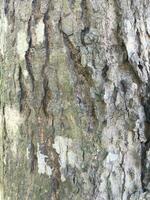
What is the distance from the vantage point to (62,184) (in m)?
1.40

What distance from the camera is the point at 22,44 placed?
56.1 inches

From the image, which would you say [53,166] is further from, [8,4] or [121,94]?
[8,4]

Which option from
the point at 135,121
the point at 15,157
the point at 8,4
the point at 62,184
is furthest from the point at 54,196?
the point at 8,4

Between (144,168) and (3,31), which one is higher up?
(3,31)

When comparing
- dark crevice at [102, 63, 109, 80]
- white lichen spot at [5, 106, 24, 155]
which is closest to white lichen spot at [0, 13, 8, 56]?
white lichen spot at [5, 106, 24, 155]

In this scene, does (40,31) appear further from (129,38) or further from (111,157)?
(111,157)

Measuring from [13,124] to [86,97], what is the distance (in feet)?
0.80

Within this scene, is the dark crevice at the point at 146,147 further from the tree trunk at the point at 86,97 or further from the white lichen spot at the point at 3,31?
the white lichen spot at the point at 3,31

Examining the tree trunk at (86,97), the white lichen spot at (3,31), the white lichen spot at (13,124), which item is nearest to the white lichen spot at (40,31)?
the tree trunk at (86,97)

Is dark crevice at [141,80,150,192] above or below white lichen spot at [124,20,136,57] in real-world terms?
below

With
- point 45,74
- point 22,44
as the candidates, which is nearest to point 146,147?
point 45,74

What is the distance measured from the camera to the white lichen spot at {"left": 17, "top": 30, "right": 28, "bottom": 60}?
1.42 meters

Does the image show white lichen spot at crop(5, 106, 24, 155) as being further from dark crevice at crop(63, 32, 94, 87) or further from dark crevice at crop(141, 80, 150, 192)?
dark crevice at crop(141, 80, 150, 192)

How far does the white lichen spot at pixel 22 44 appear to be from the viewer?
142 cm
